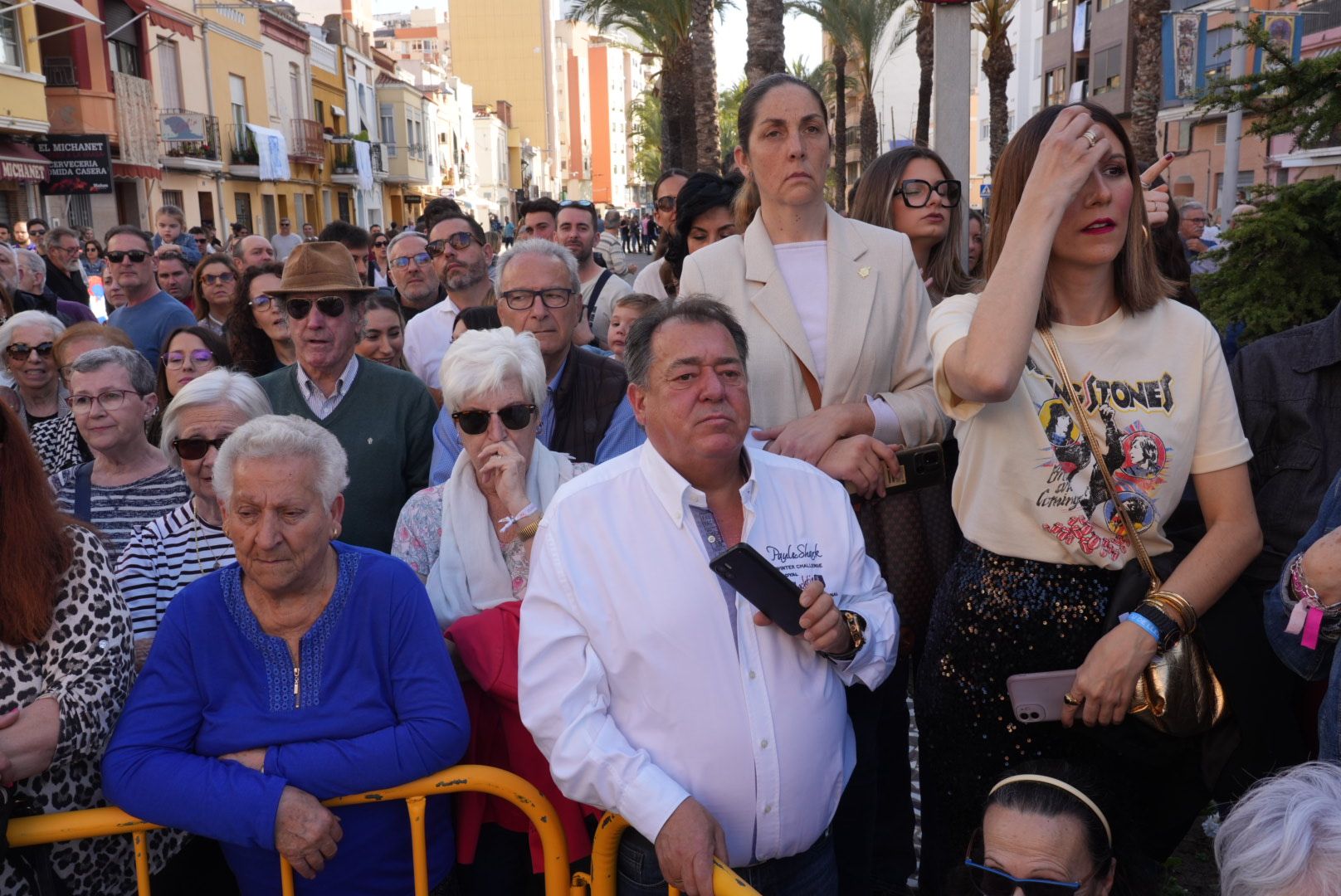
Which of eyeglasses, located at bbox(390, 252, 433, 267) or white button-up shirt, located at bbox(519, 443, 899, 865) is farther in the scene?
eyeglasses, located at bbox(390, 252, 433, 267)

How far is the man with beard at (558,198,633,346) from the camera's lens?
649 centimetres

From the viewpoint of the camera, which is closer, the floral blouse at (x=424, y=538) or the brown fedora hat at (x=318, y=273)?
the floral blouse at (x=424, y=538)

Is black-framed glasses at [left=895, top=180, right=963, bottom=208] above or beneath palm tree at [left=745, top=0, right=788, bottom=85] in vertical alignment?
beneath

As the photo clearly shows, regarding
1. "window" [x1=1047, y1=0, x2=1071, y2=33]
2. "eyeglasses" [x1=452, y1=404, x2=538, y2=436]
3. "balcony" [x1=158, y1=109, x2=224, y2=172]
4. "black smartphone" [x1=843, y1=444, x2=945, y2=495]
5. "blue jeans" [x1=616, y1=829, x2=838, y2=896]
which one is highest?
"window" [x1=1047, y1=0, x2=1071, y2=33]

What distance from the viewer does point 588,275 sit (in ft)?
22.9

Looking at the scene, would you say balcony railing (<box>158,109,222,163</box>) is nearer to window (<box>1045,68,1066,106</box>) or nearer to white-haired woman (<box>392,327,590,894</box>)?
white-haired woman (<box>392,327,590,894</box>)

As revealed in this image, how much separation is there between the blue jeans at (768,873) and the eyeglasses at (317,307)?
8.74ft

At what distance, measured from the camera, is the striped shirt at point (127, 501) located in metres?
3.70

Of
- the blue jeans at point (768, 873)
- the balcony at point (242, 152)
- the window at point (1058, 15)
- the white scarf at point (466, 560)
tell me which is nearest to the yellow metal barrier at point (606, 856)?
the blue jeans at point (768, 873)

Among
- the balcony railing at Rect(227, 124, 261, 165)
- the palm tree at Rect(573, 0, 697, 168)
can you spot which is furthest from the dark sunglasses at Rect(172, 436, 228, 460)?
the balcony railing at Rect(227, 124, 261, 165)

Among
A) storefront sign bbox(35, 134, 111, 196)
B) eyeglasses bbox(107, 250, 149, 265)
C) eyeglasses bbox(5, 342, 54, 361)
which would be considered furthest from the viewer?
storefront sign bbox(35, 134, 111, 196)

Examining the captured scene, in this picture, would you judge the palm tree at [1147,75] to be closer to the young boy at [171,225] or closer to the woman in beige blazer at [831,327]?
the young boy at [171,225]

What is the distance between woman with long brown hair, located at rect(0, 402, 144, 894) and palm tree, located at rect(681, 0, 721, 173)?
54.6 feet

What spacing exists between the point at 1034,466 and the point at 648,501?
2.90 feet
